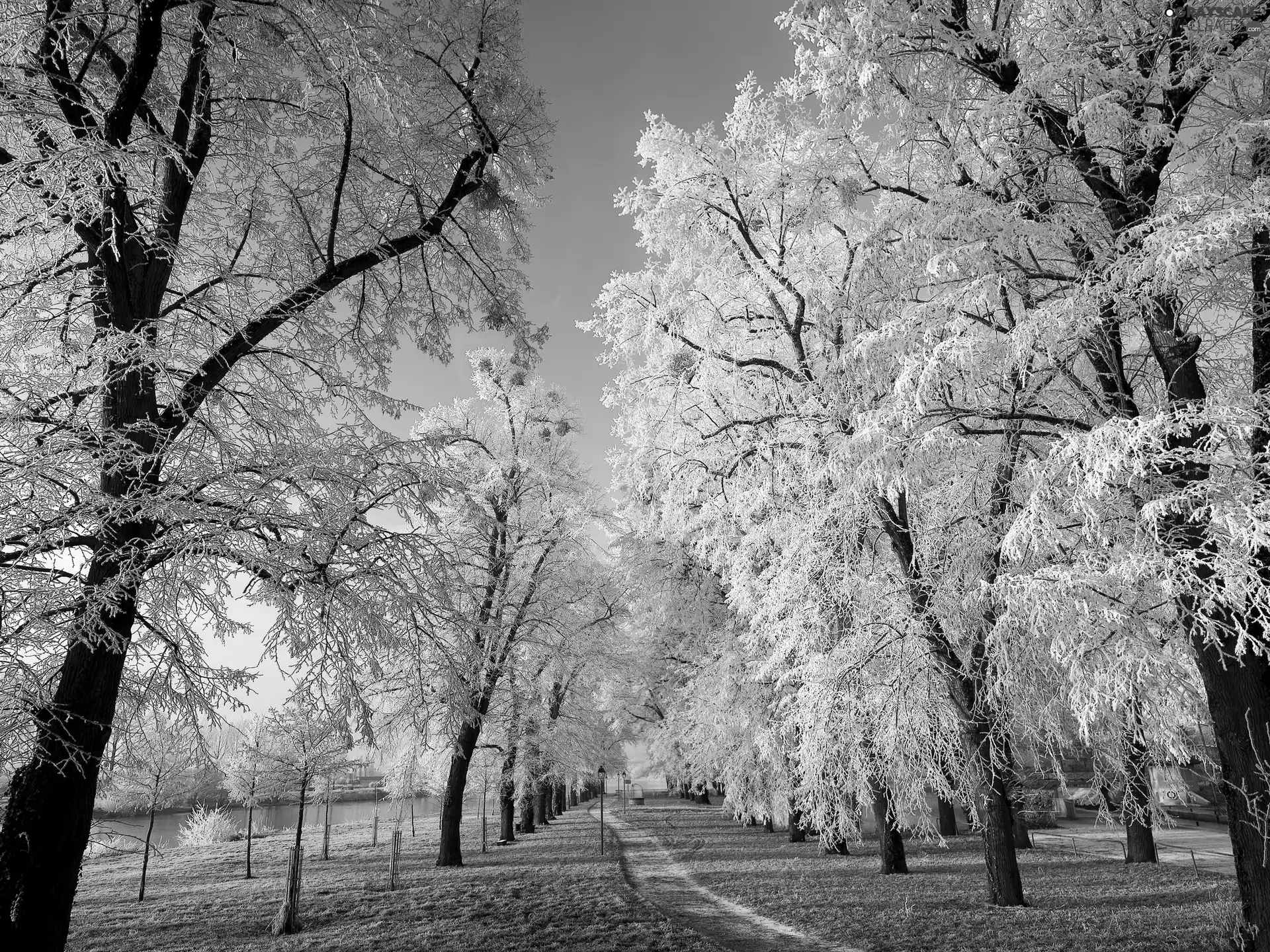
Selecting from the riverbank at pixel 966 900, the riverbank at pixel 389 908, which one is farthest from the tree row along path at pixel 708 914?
the riverbank at pixel 389 908

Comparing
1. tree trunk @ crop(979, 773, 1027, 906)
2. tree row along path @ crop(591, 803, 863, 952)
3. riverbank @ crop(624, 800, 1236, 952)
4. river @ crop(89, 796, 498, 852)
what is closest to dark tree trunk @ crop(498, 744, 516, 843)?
tree row along path @ crop(591, 803, 863, 952)

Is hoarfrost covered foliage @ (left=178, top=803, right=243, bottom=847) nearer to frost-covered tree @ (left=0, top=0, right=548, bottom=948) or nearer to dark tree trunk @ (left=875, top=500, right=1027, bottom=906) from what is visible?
frost-covered tree @ (left=0, top=0, right=548, bottom=948)

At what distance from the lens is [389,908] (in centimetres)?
1049

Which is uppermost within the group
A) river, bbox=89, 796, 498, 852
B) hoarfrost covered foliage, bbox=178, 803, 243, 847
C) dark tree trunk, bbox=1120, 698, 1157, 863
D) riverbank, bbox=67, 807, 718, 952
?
dark tree trunk, bbox=1120, 698, 1157, 863

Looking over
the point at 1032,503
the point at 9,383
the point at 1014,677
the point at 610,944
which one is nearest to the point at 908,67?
the point at 1032,503

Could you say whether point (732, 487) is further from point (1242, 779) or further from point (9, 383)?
point (9, 383)

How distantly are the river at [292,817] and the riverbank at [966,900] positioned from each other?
51.2 feet

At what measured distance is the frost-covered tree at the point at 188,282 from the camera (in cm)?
432

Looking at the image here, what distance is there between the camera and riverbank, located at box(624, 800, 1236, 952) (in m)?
7.82

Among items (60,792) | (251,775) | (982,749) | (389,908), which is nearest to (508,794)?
(251,775)

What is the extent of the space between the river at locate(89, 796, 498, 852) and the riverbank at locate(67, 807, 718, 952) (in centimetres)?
1020

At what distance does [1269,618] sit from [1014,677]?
306cm

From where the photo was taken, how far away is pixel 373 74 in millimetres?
5133

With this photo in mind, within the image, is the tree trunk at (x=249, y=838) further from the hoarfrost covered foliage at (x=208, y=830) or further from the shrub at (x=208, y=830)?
the shrub at (x=208, y=830)
